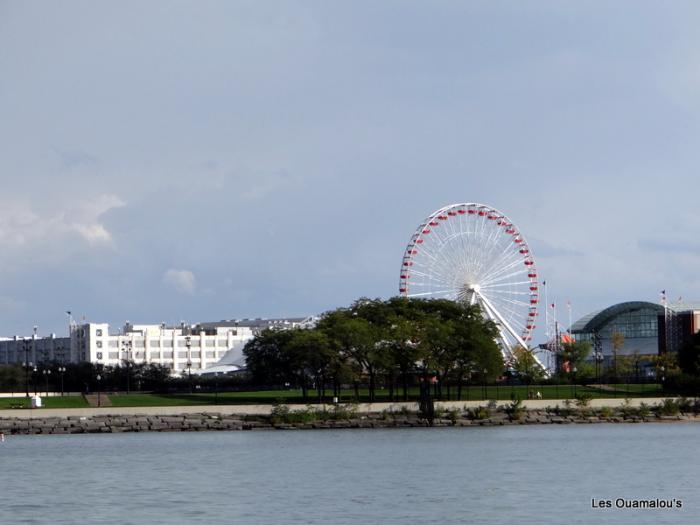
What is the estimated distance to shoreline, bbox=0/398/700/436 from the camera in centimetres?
9694

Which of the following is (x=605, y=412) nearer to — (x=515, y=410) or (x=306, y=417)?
(x=515, y=410)

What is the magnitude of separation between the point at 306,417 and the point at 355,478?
136 ft

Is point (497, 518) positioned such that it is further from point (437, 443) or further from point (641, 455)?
point (437, 443)

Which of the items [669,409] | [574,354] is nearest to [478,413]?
[669,409]

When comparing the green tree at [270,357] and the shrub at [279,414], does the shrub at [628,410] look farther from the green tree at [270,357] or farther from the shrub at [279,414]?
the green tree at [270,357]

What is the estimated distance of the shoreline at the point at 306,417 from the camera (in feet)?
318

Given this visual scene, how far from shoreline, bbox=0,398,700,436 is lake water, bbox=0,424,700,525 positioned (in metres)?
9.15

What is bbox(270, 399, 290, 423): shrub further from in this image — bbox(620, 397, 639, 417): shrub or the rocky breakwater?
bbox(620, 397, 639, 417): shrub

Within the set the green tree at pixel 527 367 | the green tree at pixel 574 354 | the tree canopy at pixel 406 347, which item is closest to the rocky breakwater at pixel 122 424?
the tree canopy at pixel 406 347

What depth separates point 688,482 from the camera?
52.5m

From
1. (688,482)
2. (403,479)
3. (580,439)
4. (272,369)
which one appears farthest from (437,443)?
(272,369)

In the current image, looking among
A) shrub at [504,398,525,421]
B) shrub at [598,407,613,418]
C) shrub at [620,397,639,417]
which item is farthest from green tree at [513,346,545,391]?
shrub at [504,398,525,421]

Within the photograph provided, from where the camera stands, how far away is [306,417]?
9850 centimetres

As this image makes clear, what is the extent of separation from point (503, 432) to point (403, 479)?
106 feet
